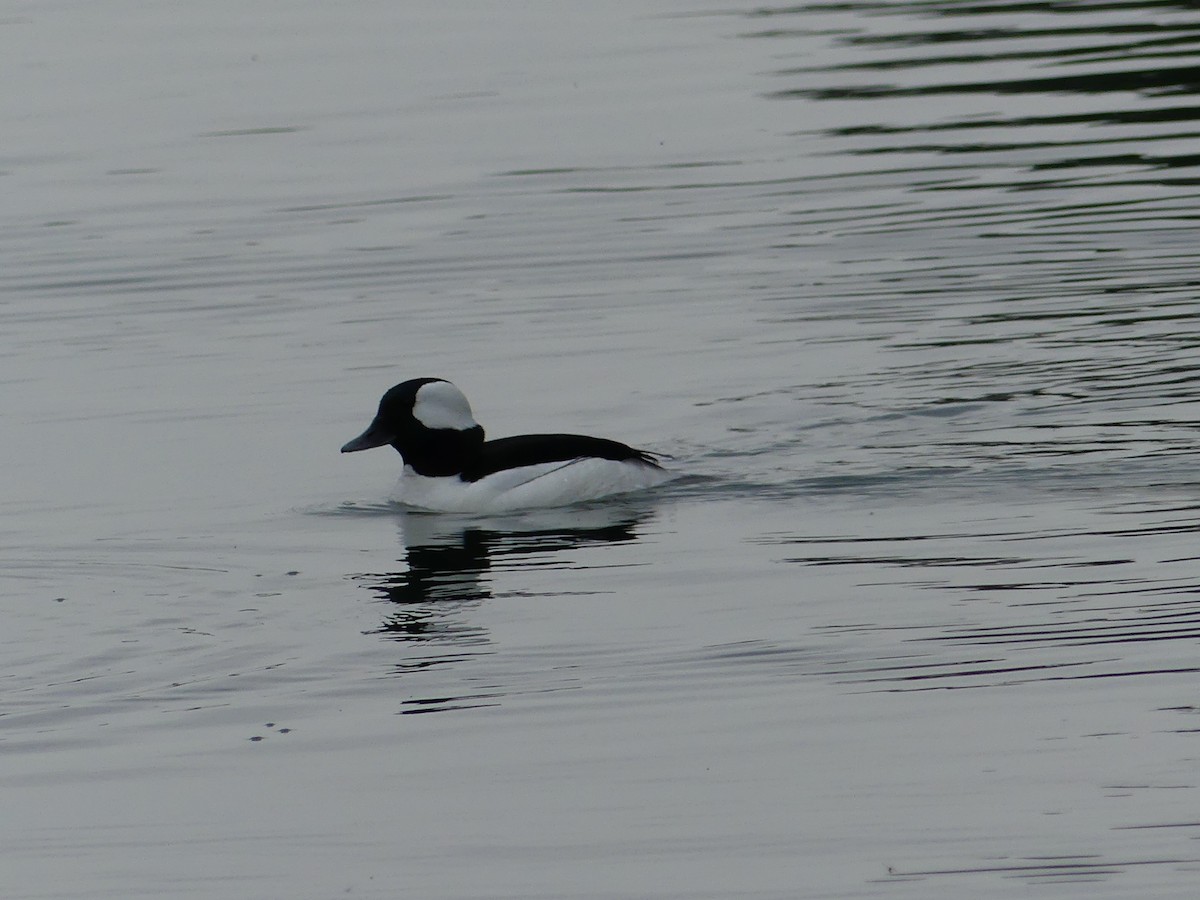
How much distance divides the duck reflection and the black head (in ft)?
1.19

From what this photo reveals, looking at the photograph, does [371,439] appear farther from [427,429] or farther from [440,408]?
[440,408]

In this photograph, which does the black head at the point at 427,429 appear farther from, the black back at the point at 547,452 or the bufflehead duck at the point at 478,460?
the black back at the point at 547,452

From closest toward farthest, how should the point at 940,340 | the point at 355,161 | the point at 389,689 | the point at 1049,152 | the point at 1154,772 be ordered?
the point at 1154,772 → the point at 389,689 → the point at 940,340 → the point at 1049,152 → the point at 355,161

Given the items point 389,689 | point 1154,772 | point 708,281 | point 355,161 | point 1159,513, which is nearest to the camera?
point 1154,772

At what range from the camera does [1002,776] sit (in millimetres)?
7914

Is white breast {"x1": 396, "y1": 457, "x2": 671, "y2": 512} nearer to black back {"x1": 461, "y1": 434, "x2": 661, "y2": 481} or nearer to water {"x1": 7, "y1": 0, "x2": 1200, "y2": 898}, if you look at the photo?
black back {"x1": 461, "y1": 434, "x2": 661, "y2": 481}

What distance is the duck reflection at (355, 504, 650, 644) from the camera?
10547 mm

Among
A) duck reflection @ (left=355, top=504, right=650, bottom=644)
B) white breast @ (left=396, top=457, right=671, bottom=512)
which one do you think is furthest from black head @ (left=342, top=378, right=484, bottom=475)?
duck reflection @ (left=355, top=504, right=650, bottom=644)

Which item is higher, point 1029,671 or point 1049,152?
point 1049,152

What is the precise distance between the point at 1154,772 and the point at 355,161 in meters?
16.7

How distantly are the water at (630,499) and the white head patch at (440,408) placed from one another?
23.9 inches

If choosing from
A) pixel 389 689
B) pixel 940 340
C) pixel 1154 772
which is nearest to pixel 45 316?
pixel 940 340

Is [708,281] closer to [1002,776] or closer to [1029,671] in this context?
[1029,671]

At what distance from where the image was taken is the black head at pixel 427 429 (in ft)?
43.2
